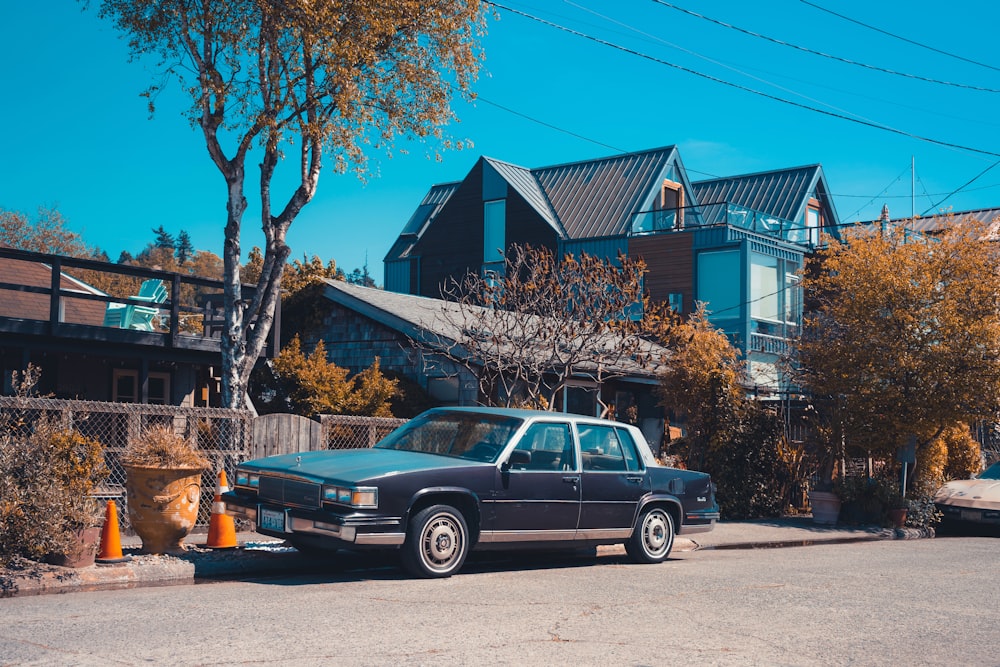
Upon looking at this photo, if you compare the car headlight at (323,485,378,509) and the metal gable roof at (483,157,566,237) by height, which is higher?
the metal gable roof at (483,157,566,237)

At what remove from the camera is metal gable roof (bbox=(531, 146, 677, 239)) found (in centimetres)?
3581

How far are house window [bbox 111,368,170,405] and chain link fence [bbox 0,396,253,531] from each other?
877cm

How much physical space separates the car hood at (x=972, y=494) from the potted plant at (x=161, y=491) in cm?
1432

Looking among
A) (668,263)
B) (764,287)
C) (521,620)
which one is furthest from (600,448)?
(668,263)

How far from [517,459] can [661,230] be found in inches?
977

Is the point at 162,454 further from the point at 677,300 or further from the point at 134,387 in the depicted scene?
the point at 677,300

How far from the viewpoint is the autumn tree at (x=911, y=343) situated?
19.5 meters

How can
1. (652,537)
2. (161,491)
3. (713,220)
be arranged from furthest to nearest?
1. (713,220)
2. (652,537)
3. (161,491)

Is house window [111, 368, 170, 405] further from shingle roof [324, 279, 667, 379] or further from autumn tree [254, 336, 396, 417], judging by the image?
shingle roof [324, 279, 667, 379]

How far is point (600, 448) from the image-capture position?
39.5 feet

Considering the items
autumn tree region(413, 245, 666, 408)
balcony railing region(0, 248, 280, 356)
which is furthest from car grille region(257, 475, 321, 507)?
balcony railing region(0, 248, 280, 356)

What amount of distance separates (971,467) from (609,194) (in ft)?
53.4

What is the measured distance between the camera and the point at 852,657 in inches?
279

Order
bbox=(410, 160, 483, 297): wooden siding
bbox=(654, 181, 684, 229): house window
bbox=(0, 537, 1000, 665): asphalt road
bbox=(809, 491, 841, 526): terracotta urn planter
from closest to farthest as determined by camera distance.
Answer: bbox=(0, 537, 1000, 665): asphalt road < bbox=(809, 491, 841, 526): terracotta urn planter < bbox=(654, 181, 684, 229): house window < bbox=(410, 160, 483, 297): wooden siding
